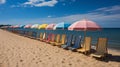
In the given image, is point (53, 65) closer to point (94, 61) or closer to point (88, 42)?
point (94, 61)

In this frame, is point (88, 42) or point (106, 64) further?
point (88, 42)

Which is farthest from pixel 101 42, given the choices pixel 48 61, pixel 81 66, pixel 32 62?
pixel 32 62

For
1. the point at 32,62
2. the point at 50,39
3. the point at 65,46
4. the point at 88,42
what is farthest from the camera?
the point at 50,39

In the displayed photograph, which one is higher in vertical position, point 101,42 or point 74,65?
point 101,42

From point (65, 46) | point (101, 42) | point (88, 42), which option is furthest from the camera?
point (65, 46)

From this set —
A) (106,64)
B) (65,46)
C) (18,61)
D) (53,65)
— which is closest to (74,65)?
(53,65)

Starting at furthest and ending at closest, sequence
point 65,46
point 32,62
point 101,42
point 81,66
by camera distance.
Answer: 1. point 65,46
2. point 101,42
3. point 32,62
4. point 81,66

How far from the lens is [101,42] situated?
8414mm

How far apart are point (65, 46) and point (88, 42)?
7.11ft

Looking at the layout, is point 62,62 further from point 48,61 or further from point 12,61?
point 12,61

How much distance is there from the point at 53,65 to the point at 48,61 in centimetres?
72

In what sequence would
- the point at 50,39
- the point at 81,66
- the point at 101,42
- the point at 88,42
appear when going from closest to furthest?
the point at 81,66 < the point at 101,42 < the point at 88,42 < the point at 50,39

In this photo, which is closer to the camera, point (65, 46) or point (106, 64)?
point (106, 64)

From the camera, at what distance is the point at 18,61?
25.3 ft
